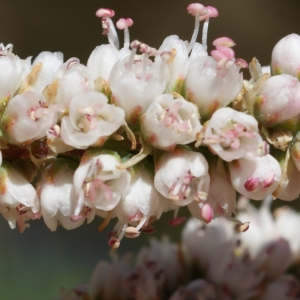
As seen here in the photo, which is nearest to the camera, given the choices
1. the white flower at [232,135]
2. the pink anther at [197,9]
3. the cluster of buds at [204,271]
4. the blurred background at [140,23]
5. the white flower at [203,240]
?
the white flower at [232,135]

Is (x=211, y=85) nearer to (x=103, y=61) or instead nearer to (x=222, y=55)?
(x=222, y=55)

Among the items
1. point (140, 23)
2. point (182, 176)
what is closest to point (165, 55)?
point (182, 176)

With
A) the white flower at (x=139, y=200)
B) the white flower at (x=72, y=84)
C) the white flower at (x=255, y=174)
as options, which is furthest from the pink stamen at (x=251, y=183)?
the white flower at (x=72, y=84)

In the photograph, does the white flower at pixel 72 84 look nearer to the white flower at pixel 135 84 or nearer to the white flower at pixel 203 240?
the white flower at pixel 135 84

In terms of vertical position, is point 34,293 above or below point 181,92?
below

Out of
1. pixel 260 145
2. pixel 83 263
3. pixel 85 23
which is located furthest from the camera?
pixel 85 23

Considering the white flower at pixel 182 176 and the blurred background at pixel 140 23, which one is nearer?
the white flower at pixel 182 176

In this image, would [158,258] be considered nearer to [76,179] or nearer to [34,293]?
[76,179]

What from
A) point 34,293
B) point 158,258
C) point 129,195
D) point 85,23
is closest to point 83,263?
point 34,293
